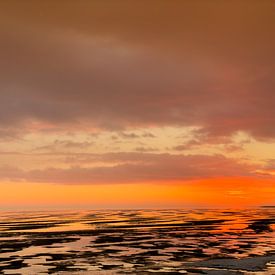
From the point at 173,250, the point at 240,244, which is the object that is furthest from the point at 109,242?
the point at 240,244

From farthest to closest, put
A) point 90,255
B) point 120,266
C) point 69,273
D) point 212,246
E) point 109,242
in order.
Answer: point 109,242 < point 212,246 < point 90,255 < point 120,266 < point 69,273

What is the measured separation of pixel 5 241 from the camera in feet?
169

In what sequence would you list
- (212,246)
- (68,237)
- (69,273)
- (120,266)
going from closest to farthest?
(69,273) < (120,266) < (212,246) < (68,237)

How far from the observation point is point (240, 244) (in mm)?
45219

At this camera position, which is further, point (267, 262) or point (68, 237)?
point (68, 237)

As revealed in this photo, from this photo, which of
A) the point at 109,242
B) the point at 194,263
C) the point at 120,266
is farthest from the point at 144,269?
the point at 109,242

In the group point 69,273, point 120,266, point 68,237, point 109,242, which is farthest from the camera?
point 68,237

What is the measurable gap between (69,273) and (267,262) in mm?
14480

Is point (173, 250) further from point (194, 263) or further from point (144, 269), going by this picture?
point (144, 269)

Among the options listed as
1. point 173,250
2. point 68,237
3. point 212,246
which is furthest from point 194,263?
point 68,237

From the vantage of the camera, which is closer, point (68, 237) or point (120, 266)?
point (120, 266)

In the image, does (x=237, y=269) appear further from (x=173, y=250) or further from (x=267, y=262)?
(x=173, y=250)

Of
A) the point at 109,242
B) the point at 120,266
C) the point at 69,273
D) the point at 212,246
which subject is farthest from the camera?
the point at 109,242

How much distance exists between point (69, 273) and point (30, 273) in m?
2.68
